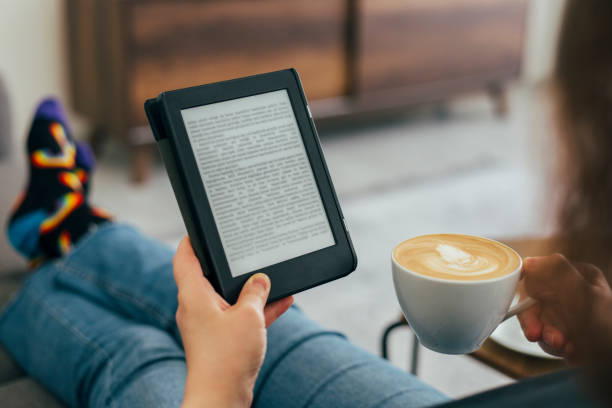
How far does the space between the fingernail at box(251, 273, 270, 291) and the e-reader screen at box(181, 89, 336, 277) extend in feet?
0.04

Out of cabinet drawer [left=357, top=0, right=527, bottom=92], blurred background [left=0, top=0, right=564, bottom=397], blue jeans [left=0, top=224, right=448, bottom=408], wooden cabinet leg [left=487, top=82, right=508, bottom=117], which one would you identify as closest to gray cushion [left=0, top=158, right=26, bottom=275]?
blue jeans [left=0, top=224, right=448, bottom=408]

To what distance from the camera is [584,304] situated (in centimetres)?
52

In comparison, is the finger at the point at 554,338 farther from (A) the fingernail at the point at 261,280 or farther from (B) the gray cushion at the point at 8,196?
(B) the gray cushion at the point at 8,196

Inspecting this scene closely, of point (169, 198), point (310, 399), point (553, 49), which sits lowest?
point (169, 198)

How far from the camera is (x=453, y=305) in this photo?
1.67ft

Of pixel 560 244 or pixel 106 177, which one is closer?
pixel 560 244

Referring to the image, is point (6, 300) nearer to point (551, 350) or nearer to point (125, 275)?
point (125, 275)

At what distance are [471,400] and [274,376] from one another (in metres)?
0.30

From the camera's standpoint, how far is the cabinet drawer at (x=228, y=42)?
2123 mm

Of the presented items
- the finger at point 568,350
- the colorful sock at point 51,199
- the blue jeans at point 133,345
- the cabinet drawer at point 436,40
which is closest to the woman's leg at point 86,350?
the blue jeans at point 133,345

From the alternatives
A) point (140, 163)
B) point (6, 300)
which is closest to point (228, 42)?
point (140, 163)

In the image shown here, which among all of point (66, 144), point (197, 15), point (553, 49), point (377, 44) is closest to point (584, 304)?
point (553, 49)

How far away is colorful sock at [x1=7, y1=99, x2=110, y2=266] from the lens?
3.41ft

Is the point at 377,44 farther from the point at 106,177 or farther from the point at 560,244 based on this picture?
the point at 560,244
